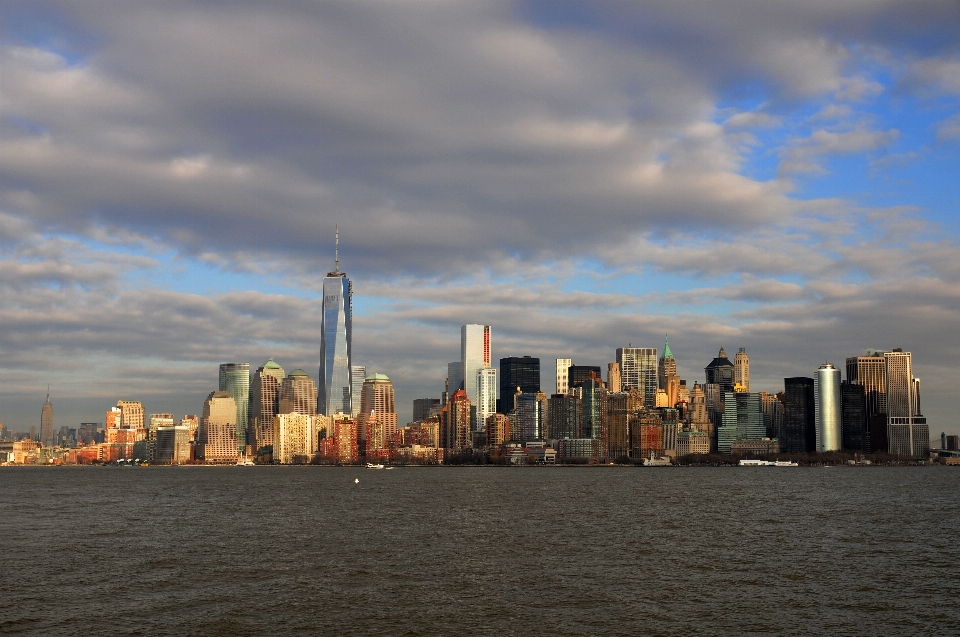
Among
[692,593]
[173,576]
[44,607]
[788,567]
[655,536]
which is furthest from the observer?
[655,536]

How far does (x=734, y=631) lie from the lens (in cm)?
4612

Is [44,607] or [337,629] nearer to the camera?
[337,629]

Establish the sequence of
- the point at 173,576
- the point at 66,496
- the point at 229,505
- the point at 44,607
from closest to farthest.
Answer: the point at 44,607, the point at 173,576, the point at 229,505, the point at 66,496

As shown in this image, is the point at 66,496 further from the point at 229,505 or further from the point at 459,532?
the point at 459,532

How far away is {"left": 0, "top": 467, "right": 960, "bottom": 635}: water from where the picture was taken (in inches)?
1909

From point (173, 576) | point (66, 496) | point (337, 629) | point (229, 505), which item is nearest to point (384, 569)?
point (173, 576)

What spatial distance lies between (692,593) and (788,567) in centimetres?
1410

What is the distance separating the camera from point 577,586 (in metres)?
58.4

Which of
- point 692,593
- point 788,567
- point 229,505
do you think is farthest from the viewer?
point 229,505

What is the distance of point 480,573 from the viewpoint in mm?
64062

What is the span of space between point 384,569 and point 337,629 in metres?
19.2

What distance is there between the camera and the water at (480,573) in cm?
4850

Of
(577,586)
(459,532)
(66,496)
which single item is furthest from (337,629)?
(66,496)

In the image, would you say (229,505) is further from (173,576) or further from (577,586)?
(577,586)
